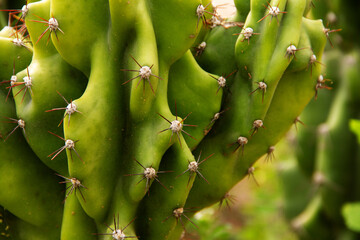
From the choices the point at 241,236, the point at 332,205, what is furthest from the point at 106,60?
the point at 241,236

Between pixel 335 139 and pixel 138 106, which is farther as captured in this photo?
pixel 335 139

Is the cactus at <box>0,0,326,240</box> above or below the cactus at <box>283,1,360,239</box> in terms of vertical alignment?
above

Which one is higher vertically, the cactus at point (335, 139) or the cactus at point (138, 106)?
the cactus at point (138, 106)

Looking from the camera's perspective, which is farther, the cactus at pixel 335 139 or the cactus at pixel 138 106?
the cactus at pixel 335 139

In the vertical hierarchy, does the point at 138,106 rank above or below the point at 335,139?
above

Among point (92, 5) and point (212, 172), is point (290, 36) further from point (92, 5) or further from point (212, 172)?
point (92, 5)

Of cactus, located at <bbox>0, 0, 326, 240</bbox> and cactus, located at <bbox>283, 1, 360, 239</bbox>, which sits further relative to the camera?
cactus, located at <bbox>283, 1, 360, 239</bbox>

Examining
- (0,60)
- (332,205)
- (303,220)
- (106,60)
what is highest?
(106,60)

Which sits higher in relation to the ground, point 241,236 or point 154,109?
point 154,109
